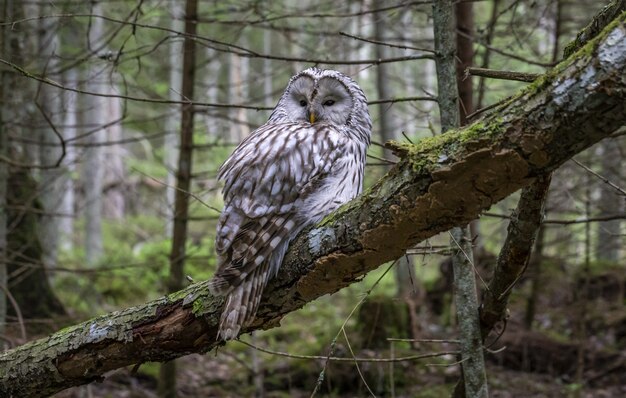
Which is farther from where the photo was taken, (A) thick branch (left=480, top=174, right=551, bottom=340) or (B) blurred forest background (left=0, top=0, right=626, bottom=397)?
(B) blurred forest background (left=0, top=0, right=626, bottom=397)

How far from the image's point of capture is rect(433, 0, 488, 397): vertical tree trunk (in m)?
3.72

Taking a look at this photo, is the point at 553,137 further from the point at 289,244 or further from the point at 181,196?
the point at 181,196

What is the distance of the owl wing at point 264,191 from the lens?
3.25 m

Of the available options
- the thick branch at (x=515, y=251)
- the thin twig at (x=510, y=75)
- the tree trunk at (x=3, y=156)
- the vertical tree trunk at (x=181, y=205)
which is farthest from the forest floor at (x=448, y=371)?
the thin twig at (x=510, y=75)

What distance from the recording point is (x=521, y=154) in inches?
81.2

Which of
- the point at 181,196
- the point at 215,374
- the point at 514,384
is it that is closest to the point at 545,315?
the point at 514,384

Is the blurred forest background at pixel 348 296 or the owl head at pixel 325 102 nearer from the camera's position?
the owl head at pixel 325 102

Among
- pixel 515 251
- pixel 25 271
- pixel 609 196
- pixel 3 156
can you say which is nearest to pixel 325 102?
pixel 515 251

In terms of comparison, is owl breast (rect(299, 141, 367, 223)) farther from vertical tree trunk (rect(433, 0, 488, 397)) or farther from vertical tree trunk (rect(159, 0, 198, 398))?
vertical tree trunk (rect(159, 0, 198, 398))

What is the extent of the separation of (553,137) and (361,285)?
8.88 metres

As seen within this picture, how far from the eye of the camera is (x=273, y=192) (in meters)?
3.51

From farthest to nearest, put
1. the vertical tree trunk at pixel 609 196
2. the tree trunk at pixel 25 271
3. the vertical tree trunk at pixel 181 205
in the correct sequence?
the tree trunk at pixel 25 271, the vertical tree trunk at pixel 609 196, the vertical tree trunk at pixel 181 205

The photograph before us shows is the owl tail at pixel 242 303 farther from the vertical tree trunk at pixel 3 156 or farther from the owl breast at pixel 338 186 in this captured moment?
the vertical tree trunk at pixel 3 156

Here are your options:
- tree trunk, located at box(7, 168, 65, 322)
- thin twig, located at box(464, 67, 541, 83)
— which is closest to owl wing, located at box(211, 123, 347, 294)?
thin twig, located at box(464, 67, 541, 83)
